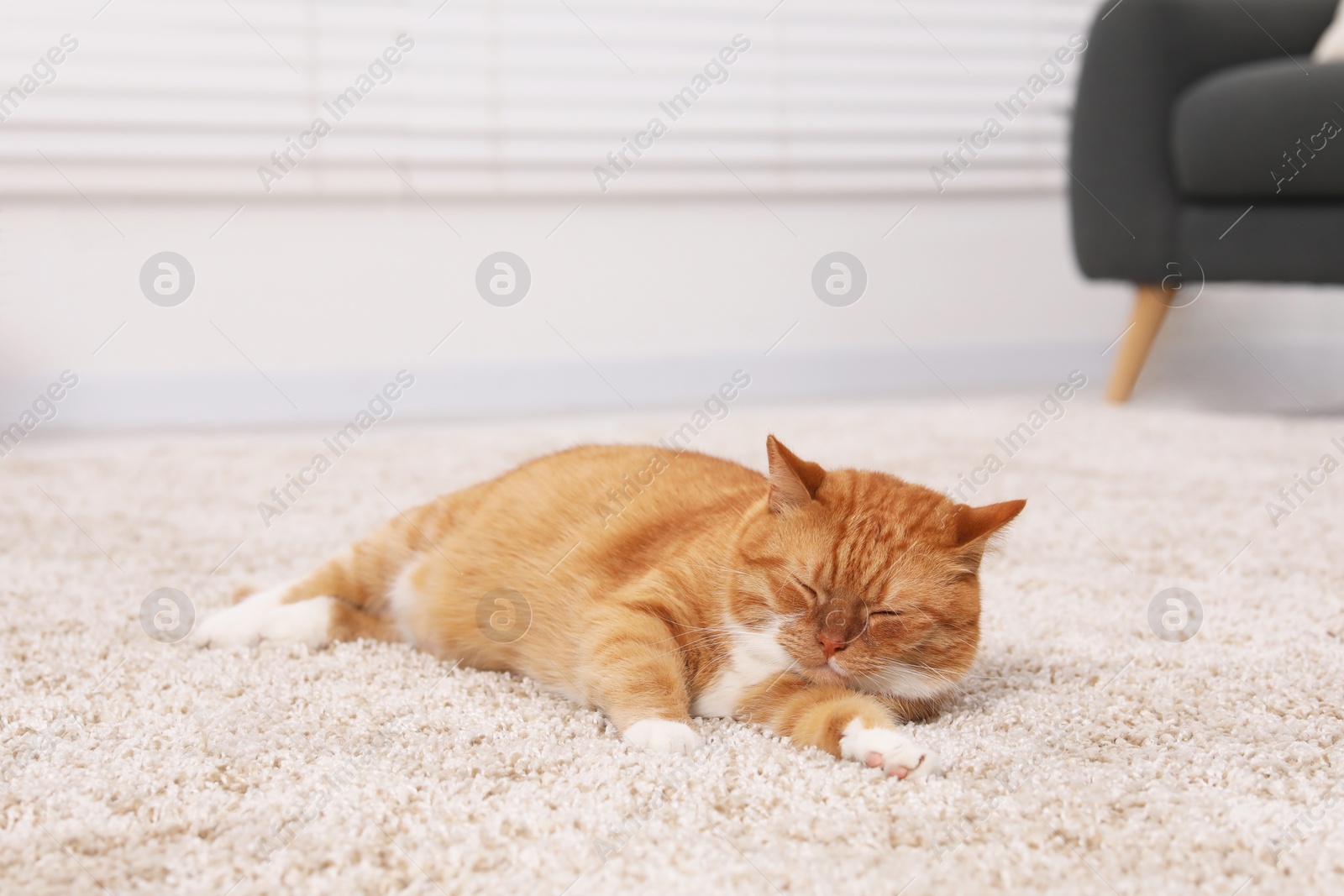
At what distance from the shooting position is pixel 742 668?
105 cm

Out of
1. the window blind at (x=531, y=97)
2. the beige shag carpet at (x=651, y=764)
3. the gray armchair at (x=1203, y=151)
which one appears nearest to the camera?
the beige shag carpet at (x=651, y=764)

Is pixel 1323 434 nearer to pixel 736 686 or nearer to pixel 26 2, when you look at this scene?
pixel 736 686

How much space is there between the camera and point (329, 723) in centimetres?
103

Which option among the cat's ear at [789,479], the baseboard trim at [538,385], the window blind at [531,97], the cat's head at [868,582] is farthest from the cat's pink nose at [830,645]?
the window blind at [531,97]

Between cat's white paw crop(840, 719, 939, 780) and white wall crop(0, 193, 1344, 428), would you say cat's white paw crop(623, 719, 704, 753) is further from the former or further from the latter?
white wall crop(0, 193, 1344, 428)

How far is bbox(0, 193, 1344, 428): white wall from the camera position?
3428mm

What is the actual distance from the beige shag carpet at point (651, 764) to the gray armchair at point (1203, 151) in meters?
1.32

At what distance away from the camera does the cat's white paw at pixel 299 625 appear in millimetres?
1270

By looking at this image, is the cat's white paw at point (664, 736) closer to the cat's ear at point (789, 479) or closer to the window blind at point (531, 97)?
the cat's ear at point (789, 479)

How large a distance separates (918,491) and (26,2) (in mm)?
3567

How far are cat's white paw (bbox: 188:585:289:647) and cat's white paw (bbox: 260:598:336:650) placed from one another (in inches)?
0.6

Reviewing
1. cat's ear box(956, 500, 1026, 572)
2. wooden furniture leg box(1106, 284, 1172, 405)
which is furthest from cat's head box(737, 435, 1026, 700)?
wooden furniture leg box(1106, 284, 1172, 405)

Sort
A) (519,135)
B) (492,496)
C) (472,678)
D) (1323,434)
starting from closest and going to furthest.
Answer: (472,678) < (492,496) < (1323,434) < (519,135)

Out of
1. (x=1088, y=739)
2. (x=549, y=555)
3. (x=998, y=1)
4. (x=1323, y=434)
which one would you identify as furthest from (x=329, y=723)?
(x=998, y=1)
